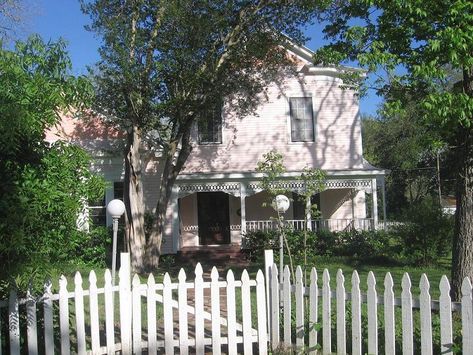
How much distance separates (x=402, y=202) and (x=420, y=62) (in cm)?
4461

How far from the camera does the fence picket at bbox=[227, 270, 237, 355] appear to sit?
599 centimetres

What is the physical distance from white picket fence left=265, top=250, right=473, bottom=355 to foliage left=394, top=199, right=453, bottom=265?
333 inches

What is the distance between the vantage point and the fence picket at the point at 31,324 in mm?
5121

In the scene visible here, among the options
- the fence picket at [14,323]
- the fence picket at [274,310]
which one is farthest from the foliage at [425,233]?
the fence picket at [14,323]

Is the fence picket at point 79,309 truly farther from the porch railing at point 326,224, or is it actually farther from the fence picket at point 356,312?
the porch railing at point 326,224

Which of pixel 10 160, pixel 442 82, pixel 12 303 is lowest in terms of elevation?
pixel 12 303

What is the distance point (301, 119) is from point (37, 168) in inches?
597

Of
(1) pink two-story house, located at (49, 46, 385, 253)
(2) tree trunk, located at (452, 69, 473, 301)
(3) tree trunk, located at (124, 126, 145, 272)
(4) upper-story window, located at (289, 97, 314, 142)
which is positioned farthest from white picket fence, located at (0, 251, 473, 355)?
(4) upper-story window, located at (289, 97, 314, 142)

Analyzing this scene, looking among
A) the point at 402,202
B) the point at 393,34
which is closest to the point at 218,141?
the point at 393,34

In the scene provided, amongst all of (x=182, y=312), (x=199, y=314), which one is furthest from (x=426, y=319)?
(x=182, y=312)

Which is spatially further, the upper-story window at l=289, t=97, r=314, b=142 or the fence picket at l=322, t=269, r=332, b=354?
the upper-story window at l=289, t=97, r=314, b=142

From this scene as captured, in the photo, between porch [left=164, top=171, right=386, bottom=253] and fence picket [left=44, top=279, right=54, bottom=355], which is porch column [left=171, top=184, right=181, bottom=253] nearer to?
porch [left=164, top=171, right=386, bottom=253]

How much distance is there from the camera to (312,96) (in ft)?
63.3

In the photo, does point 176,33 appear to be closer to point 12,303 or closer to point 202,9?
point 202,9
